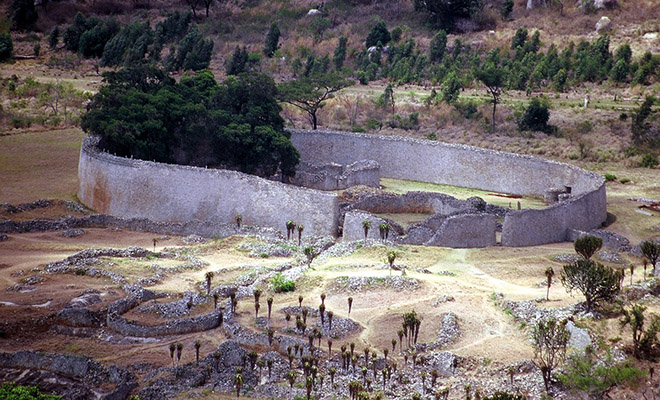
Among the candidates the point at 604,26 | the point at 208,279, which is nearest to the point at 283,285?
the point at 208,279

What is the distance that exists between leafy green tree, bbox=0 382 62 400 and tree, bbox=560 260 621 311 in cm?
1899

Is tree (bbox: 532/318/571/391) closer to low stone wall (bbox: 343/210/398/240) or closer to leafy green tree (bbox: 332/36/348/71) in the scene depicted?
low stone wall (bbox: 343/210/398/240)

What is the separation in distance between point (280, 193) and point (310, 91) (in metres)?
23.1

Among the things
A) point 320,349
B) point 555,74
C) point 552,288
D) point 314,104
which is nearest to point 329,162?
point 314,104

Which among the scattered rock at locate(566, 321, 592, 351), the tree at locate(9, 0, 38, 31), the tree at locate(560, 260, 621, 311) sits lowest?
the scattered rock at locate(566, 321, 592, 351)

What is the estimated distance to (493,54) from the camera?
284 feet

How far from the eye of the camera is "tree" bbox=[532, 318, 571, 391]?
106 ft

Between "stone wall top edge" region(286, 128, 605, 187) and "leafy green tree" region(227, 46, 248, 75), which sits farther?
"leafy green tree" region(227, 46, 248, 75)

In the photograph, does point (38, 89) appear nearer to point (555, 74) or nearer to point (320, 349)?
point (555, 74)

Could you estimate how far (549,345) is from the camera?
3300 cm

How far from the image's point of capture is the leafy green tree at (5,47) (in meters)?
94.5

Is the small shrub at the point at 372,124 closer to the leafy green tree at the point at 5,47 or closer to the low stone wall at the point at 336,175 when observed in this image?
the low stone wall at the point at 336,175

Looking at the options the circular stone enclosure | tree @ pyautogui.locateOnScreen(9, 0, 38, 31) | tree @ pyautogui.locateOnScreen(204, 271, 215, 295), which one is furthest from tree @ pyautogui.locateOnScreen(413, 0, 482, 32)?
tree @ pyautogui.locateOnScreen(204, 271, 215, 295)

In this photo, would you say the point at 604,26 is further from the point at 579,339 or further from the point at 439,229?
the point at 579,339
